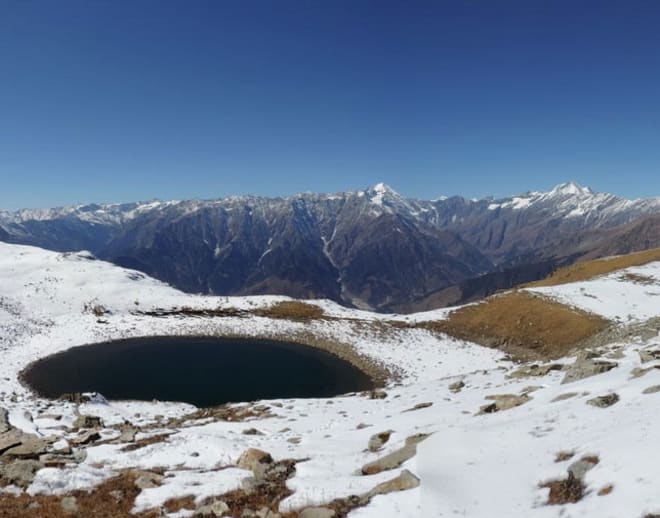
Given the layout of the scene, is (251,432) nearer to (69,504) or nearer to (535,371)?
(69,504)

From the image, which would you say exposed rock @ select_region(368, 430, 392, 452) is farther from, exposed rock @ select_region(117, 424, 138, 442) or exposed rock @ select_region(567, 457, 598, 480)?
exposed rock @ select_region(117, 424, 138, 442)

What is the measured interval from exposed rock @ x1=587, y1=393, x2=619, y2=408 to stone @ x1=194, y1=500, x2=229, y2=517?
1368cm

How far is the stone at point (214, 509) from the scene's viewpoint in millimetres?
12555

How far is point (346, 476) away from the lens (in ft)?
47.9

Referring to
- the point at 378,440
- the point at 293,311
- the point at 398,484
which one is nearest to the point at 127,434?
the point at 378,440

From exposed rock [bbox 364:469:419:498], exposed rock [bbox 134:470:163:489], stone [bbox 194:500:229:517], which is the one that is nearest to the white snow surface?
exposed rock [bbox 364:469:419:498]

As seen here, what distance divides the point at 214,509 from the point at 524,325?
4906 cm

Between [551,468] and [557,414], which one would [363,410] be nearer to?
[557,414]

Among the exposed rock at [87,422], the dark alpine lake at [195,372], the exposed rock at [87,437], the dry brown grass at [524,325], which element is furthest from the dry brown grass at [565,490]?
the dry brown grass at [524,325]

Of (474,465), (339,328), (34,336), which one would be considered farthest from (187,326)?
(474,465)

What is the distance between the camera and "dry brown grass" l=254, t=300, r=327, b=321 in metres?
64.1

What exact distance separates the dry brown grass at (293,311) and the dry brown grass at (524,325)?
1698 centimetres

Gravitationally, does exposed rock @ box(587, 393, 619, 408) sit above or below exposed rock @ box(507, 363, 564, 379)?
above

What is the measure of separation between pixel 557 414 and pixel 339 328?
42625 mm
